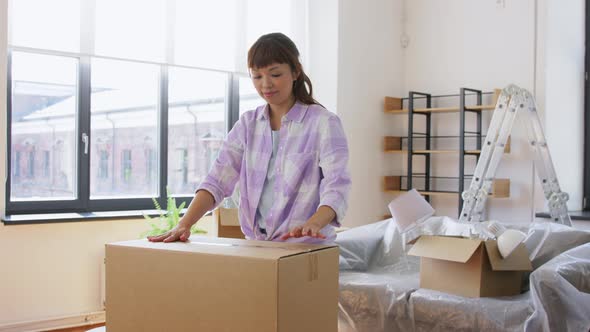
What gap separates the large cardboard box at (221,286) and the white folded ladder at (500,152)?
2.83m

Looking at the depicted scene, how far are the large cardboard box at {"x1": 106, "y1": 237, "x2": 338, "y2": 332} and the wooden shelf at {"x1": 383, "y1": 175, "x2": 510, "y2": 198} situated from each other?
3.42 metres

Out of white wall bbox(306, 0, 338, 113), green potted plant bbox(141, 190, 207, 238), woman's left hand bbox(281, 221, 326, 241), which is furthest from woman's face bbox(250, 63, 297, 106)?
white wall bbox(306, 0, 338, 113)

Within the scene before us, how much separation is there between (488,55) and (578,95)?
2.26 ft

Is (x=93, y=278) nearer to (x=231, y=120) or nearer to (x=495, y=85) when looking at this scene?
(x=231, y=120)

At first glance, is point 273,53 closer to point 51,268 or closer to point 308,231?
point 308,231

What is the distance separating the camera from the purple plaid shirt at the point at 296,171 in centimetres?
138

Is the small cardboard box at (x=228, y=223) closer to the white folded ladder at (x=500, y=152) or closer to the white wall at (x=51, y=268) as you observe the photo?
the white wall at (x=51, y=268)

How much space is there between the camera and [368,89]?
4.89 m

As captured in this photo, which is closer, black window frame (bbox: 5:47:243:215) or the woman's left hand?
the woman's left hand

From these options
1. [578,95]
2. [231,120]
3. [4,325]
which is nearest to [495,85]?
[578,95]

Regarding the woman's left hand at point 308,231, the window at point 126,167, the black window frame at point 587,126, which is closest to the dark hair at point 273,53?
the woman's left hand at point 308,231

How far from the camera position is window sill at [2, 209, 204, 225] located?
3.46m

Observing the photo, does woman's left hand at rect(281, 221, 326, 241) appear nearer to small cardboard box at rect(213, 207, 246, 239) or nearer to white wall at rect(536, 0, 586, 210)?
small cardboard box at rect(213, 207, 246, 239)

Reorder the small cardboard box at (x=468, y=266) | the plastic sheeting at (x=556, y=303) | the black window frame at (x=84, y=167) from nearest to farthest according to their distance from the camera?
1. the plastic sheeting at (x=556, y=303)
2. the small cardboard box at (x=468, y=266)
3. the black window frame at (x=84, y=167)
